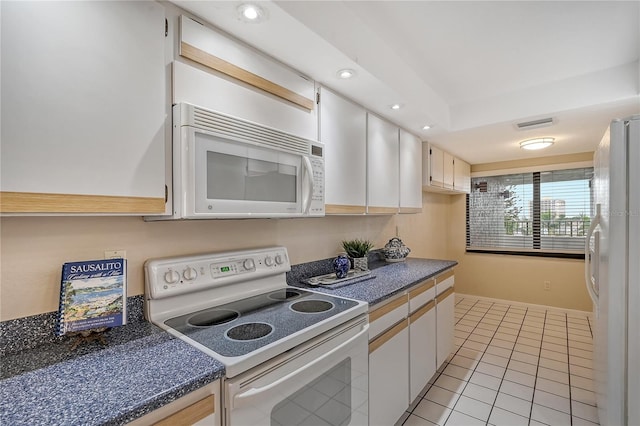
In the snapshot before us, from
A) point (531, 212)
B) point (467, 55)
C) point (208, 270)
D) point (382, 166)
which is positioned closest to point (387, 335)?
point (208, 270)

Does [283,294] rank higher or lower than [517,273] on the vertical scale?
higher

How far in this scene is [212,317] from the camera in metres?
1.33

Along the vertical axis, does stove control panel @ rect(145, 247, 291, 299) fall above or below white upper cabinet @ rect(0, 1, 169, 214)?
below

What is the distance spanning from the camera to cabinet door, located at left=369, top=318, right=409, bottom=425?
63.2 inches

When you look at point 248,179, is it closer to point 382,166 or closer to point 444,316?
point 382,166

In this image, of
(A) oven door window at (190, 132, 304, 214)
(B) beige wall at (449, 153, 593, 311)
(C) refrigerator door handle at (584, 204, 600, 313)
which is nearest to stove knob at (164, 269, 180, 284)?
(A) oven door window at (190, 132, 304, 214)

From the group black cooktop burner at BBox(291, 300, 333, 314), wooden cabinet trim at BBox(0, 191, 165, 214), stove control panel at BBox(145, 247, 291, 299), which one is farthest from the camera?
black cooktop burner at BBox(291, 300, 333, 314)

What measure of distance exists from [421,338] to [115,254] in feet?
6.24

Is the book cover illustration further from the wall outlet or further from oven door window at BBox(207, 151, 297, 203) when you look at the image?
oven door window at BBox(207, 151, 297, 203)

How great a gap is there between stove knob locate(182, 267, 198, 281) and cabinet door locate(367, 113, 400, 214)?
129cm

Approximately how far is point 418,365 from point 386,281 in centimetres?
65

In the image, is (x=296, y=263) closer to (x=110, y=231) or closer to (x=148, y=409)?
(x=110, y=231)

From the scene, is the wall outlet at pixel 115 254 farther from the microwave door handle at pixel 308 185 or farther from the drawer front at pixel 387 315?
the drawer front at pixel 387 315

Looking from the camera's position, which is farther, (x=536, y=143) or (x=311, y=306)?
(x=536, y=143)
